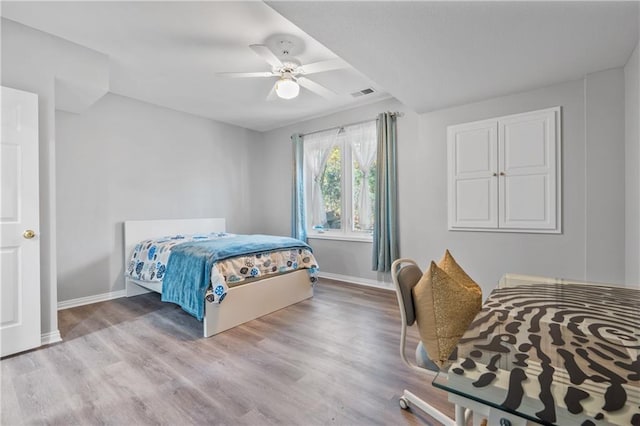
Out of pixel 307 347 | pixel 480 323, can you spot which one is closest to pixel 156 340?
pixel 307 347

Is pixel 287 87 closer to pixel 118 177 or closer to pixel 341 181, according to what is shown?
pixel 341 181

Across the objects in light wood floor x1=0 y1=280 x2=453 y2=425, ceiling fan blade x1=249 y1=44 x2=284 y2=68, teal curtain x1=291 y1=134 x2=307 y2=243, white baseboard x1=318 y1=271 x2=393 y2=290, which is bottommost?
light wood floor x1=0 y1=280 x2=453 y2=425

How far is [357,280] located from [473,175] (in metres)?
2.17

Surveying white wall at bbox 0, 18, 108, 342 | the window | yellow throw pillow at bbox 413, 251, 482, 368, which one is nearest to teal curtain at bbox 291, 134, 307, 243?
the window

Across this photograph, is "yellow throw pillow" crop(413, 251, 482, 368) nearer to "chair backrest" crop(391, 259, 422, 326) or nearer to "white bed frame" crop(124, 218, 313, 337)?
"chair backrest" crop(391, 259, 422, 326)

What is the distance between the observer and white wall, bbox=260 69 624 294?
2.33 metres

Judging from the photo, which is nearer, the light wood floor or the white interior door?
the light wood floor

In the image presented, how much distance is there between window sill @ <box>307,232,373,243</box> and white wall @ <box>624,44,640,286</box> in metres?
2.54

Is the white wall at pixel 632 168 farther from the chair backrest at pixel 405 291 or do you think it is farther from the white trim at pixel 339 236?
the white trim at pixel 339 236

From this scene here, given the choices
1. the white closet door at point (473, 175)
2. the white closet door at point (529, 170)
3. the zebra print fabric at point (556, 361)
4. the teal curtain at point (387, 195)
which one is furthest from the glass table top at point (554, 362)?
the teal curtain at point (387, 195)

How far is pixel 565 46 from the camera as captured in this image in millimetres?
1963

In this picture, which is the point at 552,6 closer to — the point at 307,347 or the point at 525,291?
the point at 525,291

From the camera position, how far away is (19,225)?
88.0 inches

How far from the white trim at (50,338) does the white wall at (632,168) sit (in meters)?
4.48
